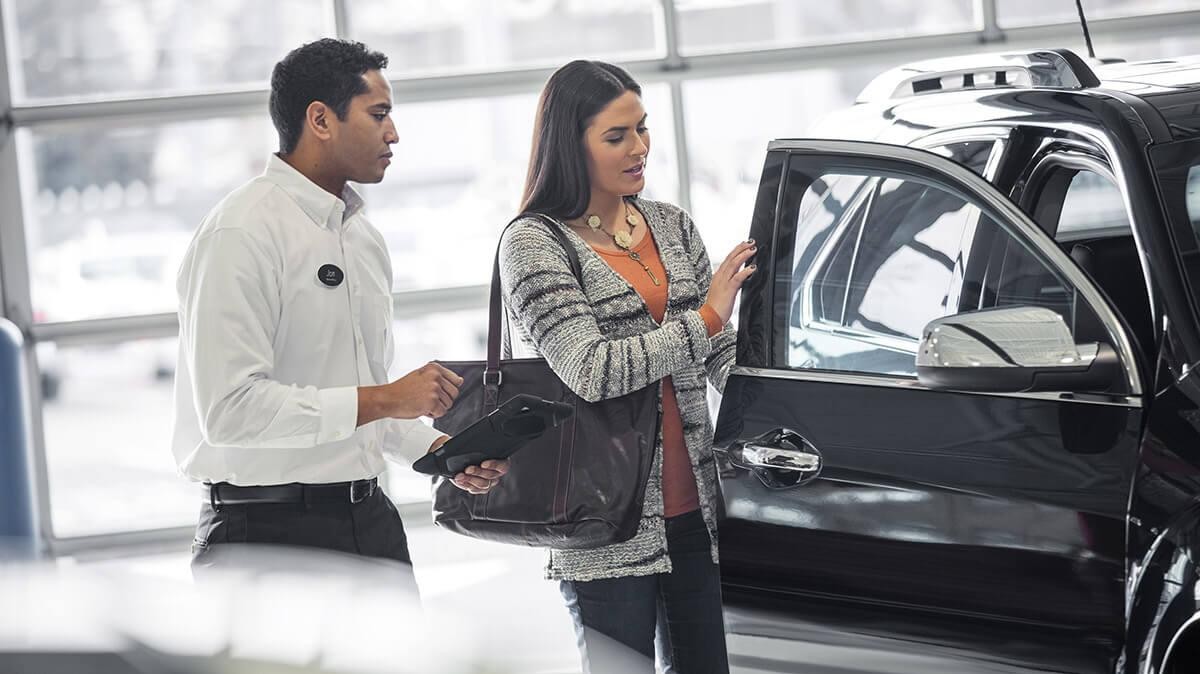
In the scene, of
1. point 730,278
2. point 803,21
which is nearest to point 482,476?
point 730,278

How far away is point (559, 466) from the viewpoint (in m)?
2.30

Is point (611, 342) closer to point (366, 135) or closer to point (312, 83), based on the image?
point (366, 135)

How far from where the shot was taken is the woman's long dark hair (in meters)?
2.40

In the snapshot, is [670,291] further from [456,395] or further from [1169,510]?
[1169,510]

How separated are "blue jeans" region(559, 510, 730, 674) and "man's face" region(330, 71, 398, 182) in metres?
0.75

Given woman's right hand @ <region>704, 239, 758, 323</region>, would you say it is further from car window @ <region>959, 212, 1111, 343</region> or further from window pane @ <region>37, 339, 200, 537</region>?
window pane @ <region>37, 339, 200, 537</region>

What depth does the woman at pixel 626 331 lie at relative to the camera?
228 cm

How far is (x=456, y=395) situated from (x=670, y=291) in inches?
17.7

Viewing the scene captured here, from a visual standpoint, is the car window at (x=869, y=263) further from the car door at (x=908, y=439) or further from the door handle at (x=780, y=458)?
the door handle at (x=780, y=458)

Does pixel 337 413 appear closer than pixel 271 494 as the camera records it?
Yes

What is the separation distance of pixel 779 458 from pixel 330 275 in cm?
73

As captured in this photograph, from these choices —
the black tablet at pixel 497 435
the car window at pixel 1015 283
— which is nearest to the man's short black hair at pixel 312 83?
the black tablet at pixel 497 435

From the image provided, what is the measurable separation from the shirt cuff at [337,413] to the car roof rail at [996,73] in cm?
109

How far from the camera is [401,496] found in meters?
5.61
